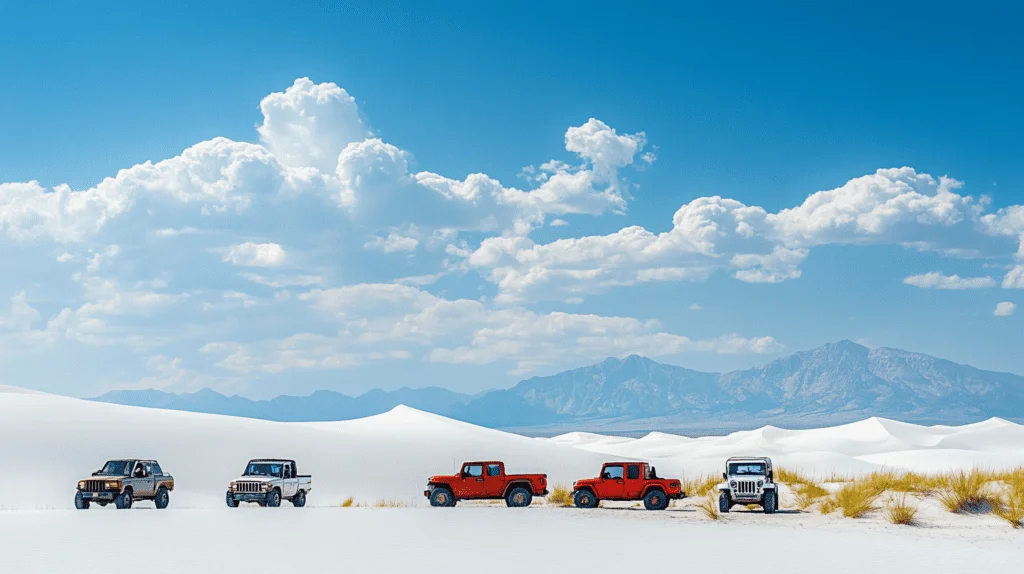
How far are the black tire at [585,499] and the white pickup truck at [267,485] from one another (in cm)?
875

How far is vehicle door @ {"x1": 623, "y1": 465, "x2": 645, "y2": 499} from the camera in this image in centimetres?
2906

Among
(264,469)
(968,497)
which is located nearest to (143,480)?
(264,469)

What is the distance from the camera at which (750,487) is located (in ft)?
93.7

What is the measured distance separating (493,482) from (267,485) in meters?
6.75

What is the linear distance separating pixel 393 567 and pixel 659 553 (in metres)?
5.22

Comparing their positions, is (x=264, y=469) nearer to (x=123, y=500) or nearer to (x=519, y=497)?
(x=123, y=500)

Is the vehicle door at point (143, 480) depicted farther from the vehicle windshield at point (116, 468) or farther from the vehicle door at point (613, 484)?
the vehicle door at point (613, 484)

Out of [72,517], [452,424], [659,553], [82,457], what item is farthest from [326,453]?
[659,553]

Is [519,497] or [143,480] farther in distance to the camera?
[143,480]

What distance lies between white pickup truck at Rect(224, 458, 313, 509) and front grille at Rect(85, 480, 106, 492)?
11.9 feet

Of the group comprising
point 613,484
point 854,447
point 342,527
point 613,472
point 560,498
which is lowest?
point 342,527

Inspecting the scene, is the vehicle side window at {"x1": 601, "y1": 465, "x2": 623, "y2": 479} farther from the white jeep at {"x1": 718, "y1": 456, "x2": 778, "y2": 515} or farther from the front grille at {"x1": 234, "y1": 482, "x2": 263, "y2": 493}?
the front grille at {"x1": 234, "y1": 482, "x2": 263, "y2": 493}

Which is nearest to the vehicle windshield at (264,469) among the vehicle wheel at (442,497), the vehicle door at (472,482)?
the vehicle wheel at (442,497)

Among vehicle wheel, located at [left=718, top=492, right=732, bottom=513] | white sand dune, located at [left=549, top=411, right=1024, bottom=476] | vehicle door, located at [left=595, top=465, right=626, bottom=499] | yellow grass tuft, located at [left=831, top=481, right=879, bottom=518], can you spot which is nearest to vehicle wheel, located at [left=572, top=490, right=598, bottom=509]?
vehicle door, located at [left=595, top=465, right=626, bottom=499]
